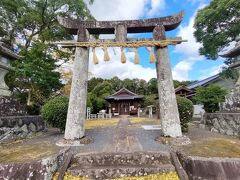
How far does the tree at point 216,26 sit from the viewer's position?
1526 cm

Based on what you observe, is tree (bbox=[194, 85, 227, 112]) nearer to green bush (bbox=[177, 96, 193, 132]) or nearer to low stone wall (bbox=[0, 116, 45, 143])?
green bush (bbox=[177, 96, 193, 132])

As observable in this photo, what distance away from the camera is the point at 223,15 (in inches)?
614

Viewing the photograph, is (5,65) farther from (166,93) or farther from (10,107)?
(166,93)

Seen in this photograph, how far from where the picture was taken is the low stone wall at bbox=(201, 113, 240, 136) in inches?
424

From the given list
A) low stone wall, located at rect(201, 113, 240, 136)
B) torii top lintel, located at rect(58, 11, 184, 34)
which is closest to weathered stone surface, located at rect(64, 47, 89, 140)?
torii top lintel, located at rect(58, 11, 184, 34)

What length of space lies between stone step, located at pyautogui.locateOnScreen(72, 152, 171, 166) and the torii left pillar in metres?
1.98

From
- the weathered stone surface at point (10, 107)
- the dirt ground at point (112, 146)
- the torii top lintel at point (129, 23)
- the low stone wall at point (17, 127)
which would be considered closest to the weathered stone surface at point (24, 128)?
the low stone wall at point (17, 127)

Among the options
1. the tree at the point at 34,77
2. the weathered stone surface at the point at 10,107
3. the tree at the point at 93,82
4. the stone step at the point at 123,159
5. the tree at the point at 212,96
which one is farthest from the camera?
the tree at the point at 93,82

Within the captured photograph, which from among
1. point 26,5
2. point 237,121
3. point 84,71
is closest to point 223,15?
point 237,121

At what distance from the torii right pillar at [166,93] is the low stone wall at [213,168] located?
2.57m

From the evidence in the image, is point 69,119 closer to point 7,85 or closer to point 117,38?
point 117,38

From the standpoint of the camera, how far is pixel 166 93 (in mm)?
7898

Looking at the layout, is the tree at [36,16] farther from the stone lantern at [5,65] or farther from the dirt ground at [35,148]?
the dirt ground at [35,148]

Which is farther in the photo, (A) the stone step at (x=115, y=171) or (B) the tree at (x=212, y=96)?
(B) the tree at (x=212, y=96)
